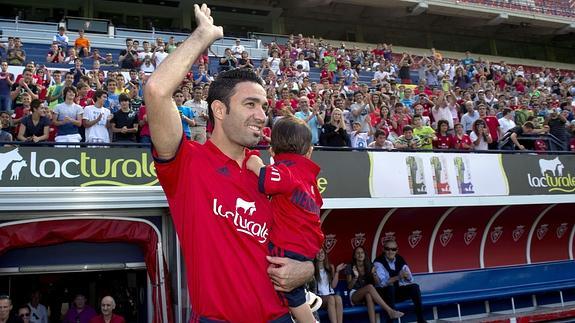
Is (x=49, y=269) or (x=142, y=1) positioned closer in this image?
(x=49, y=269)

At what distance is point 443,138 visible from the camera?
30.1 ft

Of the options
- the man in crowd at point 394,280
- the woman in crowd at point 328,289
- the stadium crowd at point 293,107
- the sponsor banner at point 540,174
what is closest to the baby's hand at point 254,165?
the stadium crowd at point 293,107

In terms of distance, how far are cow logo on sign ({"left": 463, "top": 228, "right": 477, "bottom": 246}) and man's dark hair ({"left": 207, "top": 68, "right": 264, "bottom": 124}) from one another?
8.64 meters

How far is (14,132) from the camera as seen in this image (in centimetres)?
712

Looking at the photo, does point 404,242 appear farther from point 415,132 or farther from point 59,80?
point 59,80

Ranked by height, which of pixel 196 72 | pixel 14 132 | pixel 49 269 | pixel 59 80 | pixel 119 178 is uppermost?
pixel 196 72

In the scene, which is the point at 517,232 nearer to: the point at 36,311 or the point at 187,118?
the point at 187,118

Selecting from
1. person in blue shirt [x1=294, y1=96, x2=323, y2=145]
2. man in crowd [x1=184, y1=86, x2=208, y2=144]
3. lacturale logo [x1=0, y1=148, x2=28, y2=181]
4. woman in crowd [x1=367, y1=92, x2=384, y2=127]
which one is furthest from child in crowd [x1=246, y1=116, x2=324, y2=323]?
woman in crowd [x1=367, y1=92, x2=384, y2=127]

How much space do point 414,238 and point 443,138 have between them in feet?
6.35

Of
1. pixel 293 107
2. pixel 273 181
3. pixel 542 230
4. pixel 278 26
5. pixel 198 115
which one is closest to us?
pixel 273 181

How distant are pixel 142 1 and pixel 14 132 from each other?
64.0 ft

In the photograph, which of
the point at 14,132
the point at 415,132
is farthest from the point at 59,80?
the point at 415,132

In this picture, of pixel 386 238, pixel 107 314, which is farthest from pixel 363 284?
pixel 107 314

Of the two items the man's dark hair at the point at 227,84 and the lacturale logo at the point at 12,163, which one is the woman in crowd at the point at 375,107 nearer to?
the lacturale logo at the point at 12,163
